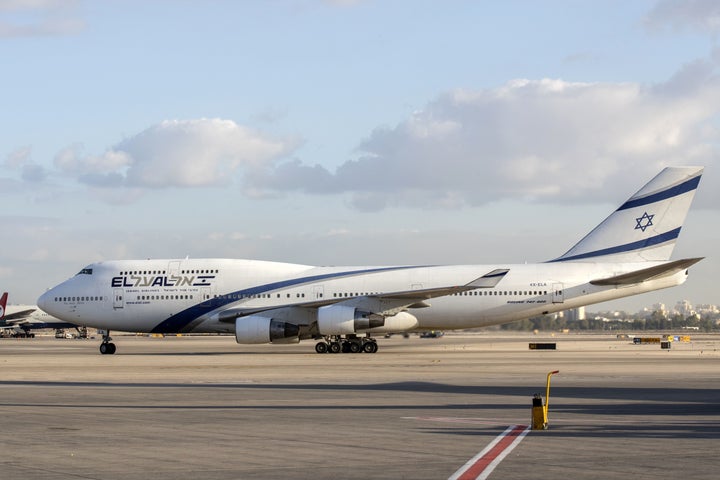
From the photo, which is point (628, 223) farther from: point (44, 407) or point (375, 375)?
point (44, 407)

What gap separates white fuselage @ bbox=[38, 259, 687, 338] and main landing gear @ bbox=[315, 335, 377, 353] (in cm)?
147

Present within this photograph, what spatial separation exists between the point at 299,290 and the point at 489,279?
9312 millimetres

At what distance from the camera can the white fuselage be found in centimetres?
5125

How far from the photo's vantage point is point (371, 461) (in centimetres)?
1320

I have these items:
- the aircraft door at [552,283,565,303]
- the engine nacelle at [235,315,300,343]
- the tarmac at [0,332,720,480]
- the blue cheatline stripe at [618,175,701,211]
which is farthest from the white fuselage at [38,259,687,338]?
the tarmac at [0,332,720,480]

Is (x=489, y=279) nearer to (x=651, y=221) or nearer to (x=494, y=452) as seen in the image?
(x=651, y=221)

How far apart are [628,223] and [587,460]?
40930 millimetres

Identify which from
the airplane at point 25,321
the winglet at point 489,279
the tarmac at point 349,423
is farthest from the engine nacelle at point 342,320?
the airplane at point 25,321

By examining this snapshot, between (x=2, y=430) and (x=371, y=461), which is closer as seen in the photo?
(x=371, y=461)

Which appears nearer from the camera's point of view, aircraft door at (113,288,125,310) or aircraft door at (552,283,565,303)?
aircraft door at (552,283,565,303)

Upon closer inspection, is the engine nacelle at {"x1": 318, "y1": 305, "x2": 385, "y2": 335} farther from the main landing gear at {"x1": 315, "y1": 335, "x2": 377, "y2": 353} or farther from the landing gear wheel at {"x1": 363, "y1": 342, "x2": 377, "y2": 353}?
the landing gear wheel at {"x1": 363, "y1": 342, "x2": 377, "y2": 353}

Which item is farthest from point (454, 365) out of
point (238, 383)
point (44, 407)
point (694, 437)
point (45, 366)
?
point (694, 437)

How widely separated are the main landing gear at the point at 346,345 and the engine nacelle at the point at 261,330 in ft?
6.33

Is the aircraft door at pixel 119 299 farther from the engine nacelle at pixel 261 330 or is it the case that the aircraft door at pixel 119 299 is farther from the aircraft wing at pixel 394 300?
the aircraft wing at pixel 394 300
